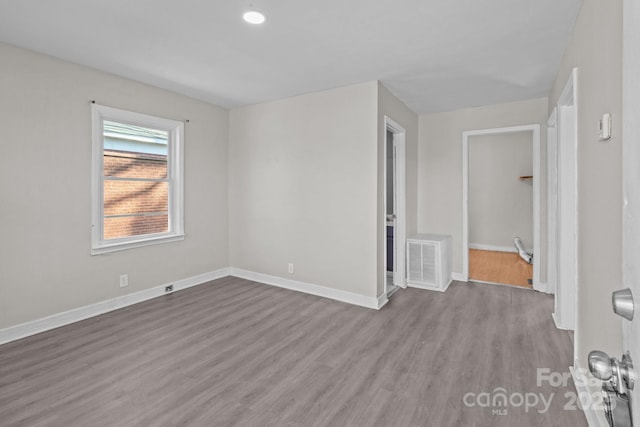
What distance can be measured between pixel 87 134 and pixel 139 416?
289 cm

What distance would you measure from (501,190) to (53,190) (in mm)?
7933

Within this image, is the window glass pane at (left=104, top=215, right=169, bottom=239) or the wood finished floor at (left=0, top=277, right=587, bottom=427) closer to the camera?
the wood finished floor at (left=0, top=277, right=587, bottom=427)

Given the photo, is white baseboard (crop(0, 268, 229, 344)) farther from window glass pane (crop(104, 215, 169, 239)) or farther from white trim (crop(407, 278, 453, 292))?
white trim (crop(407, 278, 453, 292))

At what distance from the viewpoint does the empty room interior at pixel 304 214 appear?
1.94 meters

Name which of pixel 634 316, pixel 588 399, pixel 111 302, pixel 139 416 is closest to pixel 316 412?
pixel 139 416

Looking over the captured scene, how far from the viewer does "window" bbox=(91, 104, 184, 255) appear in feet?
11.5

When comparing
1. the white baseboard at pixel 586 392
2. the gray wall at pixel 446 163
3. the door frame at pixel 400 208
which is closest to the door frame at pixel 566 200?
the white baseboard at pixel 586 392

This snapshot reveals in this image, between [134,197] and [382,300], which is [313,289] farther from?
[134,197]

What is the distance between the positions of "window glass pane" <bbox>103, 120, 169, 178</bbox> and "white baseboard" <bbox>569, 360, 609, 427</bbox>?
15.4 ft

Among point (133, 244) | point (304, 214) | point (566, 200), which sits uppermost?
point (566, 200)

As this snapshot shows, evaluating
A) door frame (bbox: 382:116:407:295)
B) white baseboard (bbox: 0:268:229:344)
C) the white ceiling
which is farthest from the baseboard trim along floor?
the white ceiling

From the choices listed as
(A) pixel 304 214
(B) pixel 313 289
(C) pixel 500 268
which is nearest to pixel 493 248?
(C) pixel 500 268

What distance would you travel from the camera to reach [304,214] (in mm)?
4293

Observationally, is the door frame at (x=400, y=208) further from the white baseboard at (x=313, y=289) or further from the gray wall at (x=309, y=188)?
the gray wall at (x=309, y=188)
